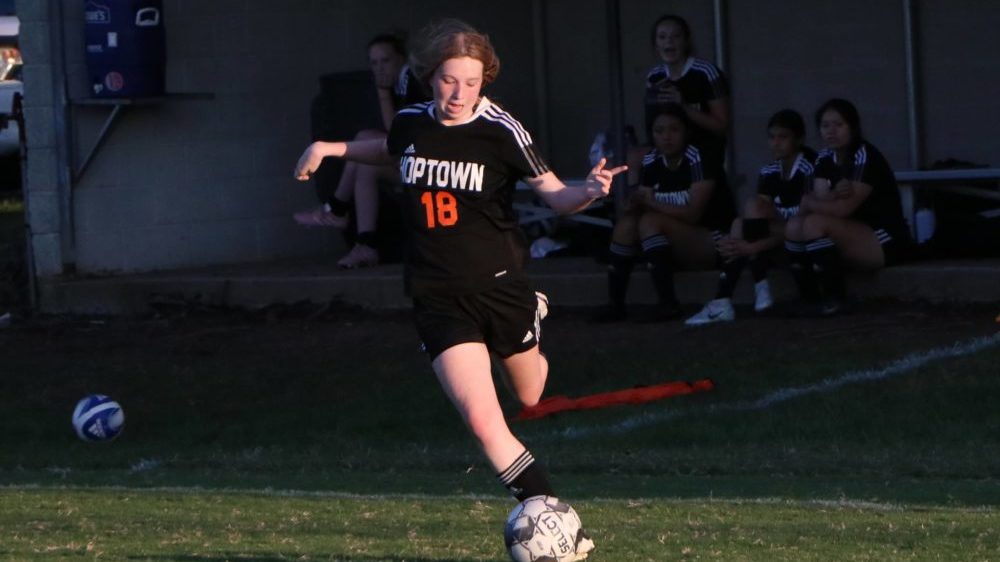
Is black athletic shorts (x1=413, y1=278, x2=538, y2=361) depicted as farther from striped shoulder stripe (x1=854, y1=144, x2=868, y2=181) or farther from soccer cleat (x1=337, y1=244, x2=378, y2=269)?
soccer cleat (x1=337, y1=244, x2=378, y2=269)

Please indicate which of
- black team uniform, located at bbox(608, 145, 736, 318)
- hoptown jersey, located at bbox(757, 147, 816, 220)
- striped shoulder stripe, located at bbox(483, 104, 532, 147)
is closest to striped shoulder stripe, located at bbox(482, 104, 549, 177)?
striped shoulder stripe, located at bbox(483, 104, 532, 147)

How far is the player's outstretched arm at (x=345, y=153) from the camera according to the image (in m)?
6.11

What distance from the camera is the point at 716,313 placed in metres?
11.0

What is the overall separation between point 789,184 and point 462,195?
5582 millimetres

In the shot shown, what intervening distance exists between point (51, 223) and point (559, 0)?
4778 mm

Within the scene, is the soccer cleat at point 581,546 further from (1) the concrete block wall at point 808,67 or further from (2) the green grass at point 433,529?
(1) the concrete block wall at point 808,67

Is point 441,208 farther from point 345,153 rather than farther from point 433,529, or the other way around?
point 433,529

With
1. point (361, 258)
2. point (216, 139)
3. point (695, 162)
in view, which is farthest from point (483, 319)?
point (216, 139)

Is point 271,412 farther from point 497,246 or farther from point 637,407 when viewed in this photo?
point 497,246

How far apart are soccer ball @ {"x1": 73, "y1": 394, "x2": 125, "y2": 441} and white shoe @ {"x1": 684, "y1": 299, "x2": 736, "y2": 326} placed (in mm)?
3518

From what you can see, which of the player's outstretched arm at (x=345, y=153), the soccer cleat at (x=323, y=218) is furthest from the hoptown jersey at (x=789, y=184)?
the player's outstretched arm at (x=345, y=153)

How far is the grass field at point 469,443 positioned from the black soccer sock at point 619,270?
19cm

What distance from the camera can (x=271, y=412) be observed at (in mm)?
10570

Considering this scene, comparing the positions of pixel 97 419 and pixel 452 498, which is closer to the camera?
pixel 452 498
